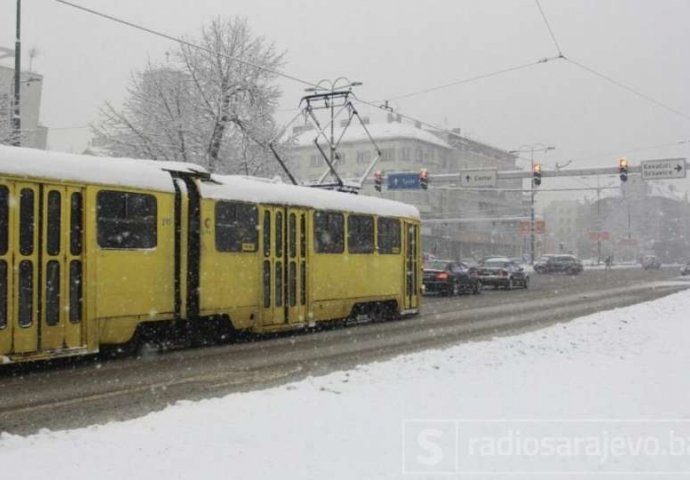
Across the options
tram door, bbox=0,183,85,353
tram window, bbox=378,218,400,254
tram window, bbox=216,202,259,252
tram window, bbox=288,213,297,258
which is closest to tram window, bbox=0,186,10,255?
tram door, bbox=0,183,85,353

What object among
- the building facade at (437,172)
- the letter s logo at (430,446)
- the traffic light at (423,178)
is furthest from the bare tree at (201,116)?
the building facade at (437,172)

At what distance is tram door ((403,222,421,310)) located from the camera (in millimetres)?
20078

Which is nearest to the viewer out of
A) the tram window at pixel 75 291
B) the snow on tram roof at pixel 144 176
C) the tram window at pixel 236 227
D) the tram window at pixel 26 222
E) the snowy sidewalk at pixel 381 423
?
the snowy sidewalk at pixel 381 423

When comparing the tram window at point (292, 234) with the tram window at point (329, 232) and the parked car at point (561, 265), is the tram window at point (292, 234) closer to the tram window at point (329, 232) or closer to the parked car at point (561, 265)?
the tram window at point (329, 232)

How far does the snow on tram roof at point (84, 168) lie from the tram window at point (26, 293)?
4.02 ft

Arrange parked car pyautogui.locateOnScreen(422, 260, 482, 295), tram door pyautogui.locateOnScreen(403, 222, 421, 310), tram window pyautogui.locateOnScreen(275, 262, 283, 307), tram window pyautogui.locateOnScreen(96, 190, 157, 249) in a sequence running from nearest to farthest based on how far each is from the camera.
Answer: tram window pyautogui.locateOnScreen(96, 190, 157, 249)
tram window pyautogui.locateOnScreen(275, 262, 283, 307)
tram door pyautogui.locateOnScreen(403, 222, 421, 310)
parked car pyautogui.locateOnScreen(422, 260, 482, 295)

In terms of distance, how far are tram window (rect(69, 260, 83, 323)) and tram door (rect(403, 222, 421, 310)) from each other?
32.9ft

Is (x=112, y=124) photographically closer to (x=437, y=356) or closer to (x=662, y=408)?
(x=437, y=356)

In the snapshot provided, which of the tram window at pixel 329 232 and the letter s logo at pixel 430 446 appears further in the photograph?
the tram window at pixel 329 232

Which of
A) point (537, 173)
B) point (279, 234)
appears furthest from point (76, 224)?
point (537, 173)

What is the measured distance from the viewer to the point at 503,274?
37844mm

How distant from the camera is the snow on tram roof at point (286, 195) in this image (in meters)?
14.2

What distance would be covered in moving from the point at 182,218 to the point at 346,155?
8019cm

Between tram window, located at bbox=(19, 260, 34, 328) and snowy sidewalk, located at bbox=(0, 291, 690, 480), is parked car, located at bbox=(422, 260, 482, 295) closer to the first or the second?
snowy sidewalk, located at bbox=(0, 291, 690, 480)
